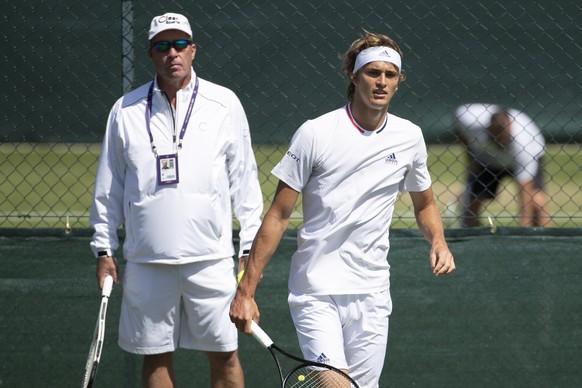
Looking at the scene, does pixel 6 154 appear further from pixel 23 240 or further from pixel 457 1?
pixel 457 1

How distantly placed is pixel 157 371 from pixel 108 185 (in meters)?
0.92

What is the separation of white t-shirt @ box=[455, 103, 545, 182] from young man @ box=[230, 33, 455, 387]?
1.68 meters

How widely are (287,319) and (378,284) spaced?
1.39 metres

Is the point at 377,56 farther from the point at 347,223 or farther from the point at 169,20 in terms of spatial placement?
the point at 169,20

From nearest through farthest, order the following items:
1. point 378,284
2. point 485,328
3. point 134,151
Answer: point 378,284 < point 134,151 < point 485,328

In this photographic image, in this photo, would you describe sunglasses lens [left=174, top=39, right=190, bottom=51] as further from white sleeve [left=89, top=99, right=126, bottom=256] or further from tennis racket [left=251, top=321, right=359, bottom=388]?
tennis racket [left=251, top=321, right=359, bottom=388]

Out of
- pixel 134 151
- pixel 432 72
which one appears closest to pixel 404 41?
pixel 432 72

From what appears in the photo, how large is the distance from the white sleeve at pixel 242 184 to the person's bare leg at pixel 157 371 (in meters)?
0.64

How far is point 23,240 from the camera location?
5.65m

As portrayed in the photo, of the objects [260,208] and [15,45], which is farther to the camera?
[15,45]

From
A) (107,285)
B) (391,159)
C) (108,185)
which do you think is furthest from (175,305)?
(391,159)

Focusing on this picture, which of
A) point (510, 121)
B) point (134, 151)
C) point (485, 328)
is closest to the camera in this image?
point (134, 151)

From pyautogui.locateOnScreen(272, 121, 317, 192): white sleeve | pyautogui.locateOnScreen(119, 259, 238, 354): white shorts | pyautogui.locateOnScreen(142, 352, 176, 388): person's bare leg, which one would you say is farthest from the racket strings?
pyautogui.locateOnScreen(142, 352, 176, 388): person's bare leg

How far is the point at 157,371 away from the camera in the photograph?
16.5 ft
